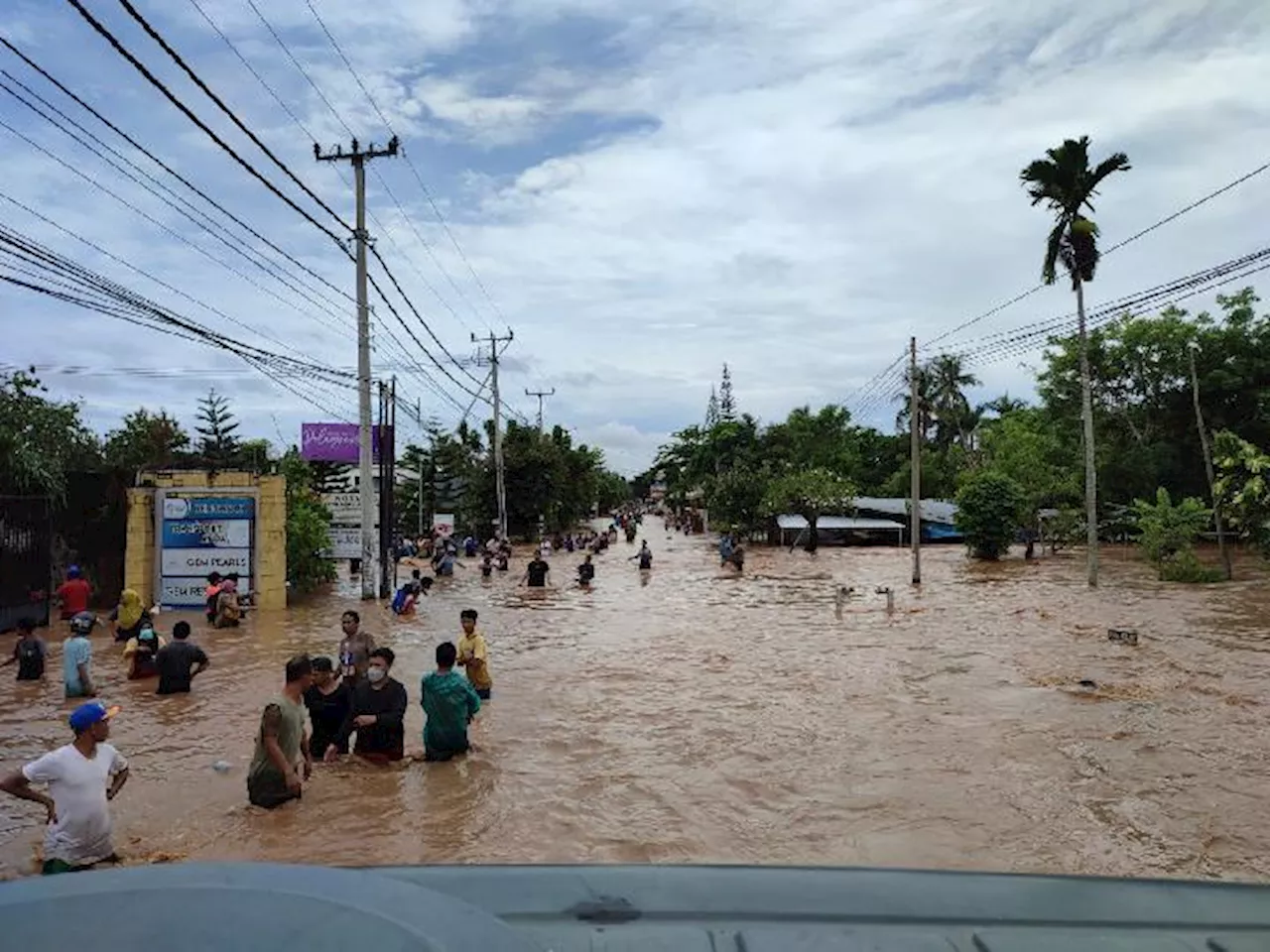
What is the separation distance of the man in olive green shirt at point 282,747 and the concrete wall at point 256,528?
14413 mm

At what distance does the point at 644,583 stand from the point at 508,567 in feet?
25.3

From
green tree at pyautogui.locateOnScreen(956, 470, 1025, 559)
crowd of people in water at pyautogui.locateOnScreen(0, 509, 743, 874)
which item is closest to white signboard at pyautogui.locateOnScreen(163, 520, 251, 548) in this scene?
crowd of people in water at pyautogui.locateOnScreen(0, 509, 743, 874)

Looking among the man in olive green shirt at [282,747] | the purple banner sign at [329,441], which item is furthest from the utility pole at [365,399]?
the man in olive green shirt at [282,747]

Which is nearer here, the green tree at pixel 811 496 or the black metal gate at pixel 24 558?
the black metal gate at pixel 24 558

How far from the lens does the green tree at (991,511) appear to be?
3850cm

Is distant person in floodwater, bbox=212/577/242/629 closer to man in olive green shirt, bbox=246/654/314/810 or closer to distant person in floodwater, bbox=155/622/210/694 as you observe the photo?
distant person in floodwater, bbox=155/622/210/694

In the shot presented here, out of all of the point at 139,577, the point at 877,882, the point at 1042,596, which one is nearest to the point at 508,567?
the point at 139,577

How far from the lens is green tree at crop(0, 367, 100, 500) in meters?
20.1

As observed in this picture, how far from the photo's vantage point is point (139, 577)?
20.8 meters

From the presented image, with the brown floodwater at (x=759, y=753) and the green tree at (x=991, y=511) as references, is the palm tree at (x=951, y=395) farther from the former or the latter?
the brown floodwater at (x=759, y=753)

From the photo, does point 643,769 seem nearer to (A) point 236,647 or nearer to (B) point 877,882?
(B) point 877,882

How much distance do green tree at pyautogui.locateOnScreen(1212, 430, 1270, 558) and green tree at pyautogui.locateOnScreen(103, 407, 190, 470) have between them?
30.8 meters

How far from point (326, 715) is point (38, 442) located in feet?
65.6

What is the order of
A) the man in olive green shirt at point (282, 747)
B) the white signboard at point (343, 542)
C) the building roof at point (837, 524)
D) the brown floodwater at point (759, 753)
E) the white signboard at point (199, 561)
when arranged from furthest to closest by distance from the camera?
the building roof at point (837, 524) < the white signboard at point (343, 542) < the white signboard at point (199, 561) < the man in olive green shirt at point (282, 747) < the brown floodwater at point (759, 753)
